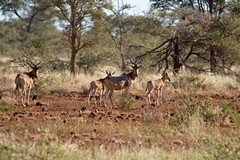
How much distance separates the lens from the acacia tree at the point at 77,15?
22.9 meters

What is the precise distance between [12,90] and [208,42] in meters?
9.26

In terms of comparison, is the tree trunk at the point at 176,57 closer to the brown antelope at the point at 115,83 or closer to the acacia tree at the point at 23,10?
the brown antelope at the point at 115,83

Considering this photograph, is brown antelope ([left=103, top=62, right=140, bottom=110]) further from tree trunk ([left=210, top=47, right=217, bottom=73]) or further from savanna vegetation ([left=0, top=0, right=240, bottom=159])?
tree trunk ([left=210, top=47, right=217, bottom=73])

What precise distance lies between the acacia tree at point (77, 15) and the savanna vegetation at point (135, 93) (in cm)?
5

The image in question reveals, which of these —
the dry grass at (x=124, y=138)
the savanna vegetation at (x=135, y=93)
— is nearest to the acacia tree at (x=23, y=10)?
the savanna vegetation at (x=135, y=93)

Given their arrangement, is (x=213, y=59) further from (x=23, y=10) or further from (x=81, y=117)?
(x=23, y=10)

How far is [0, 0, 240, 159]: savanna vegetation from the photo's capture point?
8289 millimetres

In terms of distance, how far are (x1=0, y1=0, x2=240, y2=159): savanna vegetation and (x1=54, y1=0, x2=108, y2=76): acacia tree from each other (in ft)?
0.16

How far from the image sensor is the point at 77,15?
2327 cm

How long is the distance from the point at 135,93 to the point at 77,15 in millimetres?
6252

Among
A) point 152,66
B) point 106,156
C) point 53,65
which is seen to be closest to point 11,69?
point 53,65

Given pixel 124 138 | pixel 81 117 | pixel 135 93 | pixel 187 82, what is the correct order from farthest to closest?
pixel 187 82
pixel 135 93
pixel 81 117
pixel 124 138

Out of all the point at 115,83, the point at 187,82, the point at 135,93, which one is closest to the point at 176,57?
the point at 187,82

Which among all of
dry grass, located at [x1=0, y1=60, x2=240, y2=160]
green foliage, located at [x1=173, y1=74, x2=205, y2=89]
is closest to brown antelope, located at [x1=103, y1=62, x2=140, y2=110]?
dry grass, located at [x1=0, y1=60, x2=240, y2=160]
